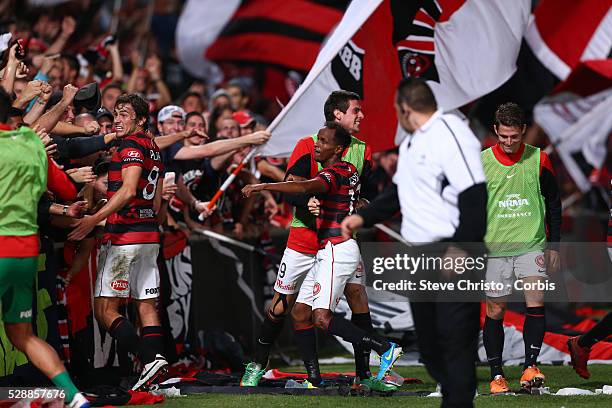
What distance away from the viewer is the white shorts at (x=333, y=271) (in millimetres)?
9891

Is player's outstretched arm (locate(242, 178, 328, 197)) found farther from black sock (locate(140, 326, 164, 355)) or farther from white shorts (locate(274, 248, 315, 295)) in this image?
black sock (locate(140, 326, 164, 355))

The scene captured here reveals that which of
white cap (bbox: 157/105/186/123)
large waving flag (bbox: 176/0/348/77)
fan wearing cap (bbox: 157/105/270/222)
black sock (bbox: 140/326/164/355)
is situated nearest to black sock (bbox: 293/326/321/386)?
black sock (bbox: 140/326/164/355)

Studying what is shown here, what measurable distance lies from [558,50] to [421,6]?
3284 millimetres

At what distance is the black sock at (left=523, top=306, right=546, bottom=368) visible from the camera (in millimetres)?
10195

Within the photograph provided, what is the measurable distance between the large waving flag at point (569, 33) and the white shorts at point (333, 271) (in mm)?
6241

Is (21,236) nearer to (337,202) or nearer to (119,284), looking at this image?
(119,284)

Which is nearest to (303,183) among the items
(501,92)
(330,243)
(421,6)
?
(330,243)

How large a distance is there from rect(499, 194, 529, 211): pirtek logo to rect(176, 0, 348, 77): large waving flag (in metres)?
8.30

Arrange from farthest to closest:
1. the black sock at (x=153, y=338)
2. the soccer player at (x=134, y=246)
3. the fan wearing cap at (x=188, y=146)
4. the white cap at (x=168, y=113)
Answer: the white cap at (x=168, y=113)
the fan wearing cap at (x=188, y=146)
the black sock at (x=153, y=338)
the soccer player at (x=134, y=246)

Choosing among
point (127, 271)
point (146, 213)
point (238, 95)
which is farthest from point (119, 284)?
point (238, 95)

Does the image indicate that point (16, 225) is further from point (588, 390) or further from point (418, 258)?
point (588, 390)

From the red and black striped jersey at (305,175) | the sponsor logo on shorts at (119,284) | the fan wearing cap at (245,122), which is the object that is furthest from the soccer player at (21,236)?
the fan wearing cap at (245,122)

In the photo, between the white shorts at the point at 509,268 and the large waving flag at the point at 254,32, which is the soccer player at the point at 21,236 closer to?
the white shorts at the point at 509,268

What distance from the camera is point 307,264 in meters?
10.3
